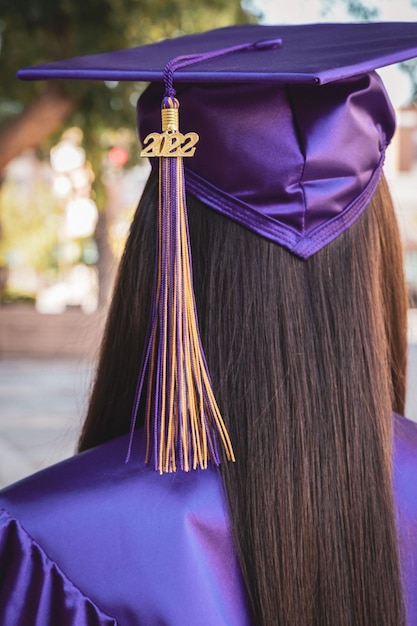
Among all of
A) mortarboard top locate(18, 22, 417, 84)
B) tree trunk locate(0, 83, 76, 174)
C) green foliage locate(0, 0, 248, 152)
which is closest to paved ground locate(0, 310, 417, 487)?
tree trunk locate(0, 83, 76, 174)

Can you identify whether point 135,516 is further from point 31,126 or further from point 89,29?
point 31,126

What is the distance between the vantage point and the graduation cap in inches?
38.8

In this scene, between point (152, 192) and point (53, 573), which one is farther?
point (152, 192)

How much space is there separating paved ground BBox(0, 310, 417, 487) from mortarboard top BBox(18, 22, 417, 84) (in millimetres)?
2962

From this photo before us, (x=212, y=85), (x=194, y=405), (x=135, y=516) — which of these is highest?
(x=212, y=85)

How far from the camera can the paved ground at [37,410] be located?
18.3ft

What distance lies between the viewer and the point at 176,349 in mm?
989

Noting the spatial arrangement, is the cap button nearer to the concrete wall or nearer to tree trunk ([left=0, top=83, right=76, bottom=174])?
tree trunk ([left=0, top=83, right=76, bottom=174])

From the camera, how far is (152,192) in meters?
1.10

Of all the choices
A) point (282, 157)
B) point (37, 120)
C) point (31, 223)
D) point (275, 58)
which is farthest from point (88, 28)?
point (31, 223)

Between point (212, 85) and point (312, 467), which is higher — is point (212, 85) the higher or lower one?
the higher one

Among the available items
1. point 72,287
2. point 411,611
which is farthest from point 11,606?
point 72,287

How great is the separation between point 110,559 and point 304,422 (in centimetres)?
28

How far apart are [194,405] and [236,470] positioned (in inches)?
3.8
